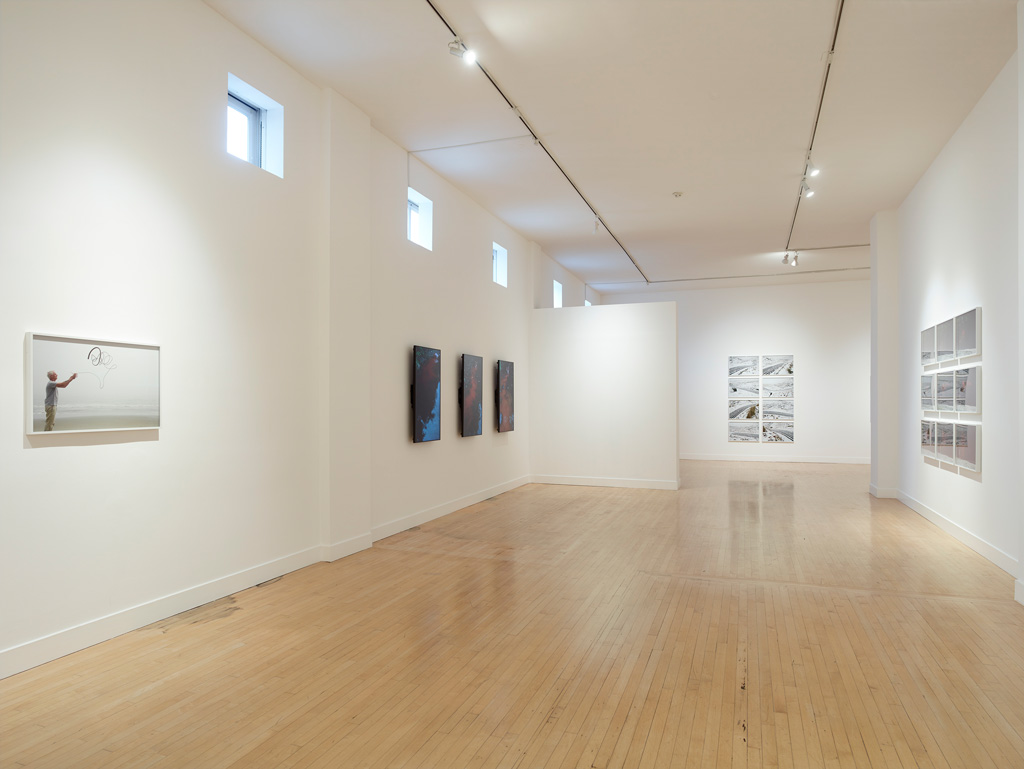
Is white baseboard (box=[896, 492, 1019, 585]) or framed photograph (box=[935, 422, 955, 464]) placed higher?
framed photograph (box=[935, 422, 955, 464])

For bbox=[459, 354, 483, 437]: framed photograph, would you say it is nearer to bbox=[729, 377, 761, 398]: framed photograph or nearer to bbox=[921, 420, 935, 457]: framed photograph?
bbox=[921, 420, 935, 457]: framed photograph

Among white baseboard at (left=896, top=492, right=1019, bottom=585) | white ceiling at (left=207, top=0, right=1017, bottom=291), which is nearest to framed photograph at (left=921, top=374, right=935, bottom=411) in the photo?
white baseboard at (left=896, top=492, right=1019, bottom=585)

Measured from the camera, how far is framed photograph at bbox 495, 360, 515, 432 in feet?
33.9

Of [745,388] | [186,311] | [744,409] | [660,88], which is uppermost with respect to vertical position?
[660,88]

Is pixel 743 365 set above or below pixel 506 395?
above

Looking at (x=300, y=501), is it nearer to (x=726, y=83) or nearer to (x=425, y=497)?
(x=425, y=497)

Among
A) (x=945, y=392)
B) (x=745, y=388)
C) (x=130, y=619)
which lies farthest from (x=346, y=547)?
(x=745, y=388)

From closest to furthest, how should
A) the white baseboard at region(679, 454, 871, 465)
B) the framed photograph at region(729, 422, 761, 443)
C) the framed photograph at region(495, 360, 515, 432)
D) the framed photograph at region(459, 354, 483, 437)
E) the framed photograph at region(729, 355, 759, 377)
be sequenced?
the framed photograph at region(459, 354, 483, 437) → the framed photograph at region(495, 360, 515, 432) → the white baseboard at region(679, 454, 871, 465) → the framed photograph at region(729, 422, 761, 443) → the framed photograph at region(729, 355, 759, 377)

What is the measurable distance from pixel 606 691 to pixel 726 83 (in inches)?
210

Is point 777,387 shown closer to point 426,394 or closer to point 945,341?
point 945,341

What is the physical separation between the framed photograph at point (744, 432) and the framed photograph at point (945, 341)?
851 centimetres

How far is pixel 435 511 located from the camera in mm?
8281

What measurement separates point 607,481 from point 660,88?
6920 millimetres

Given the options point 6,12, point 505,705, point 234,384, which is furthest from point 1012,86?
point 6,12
